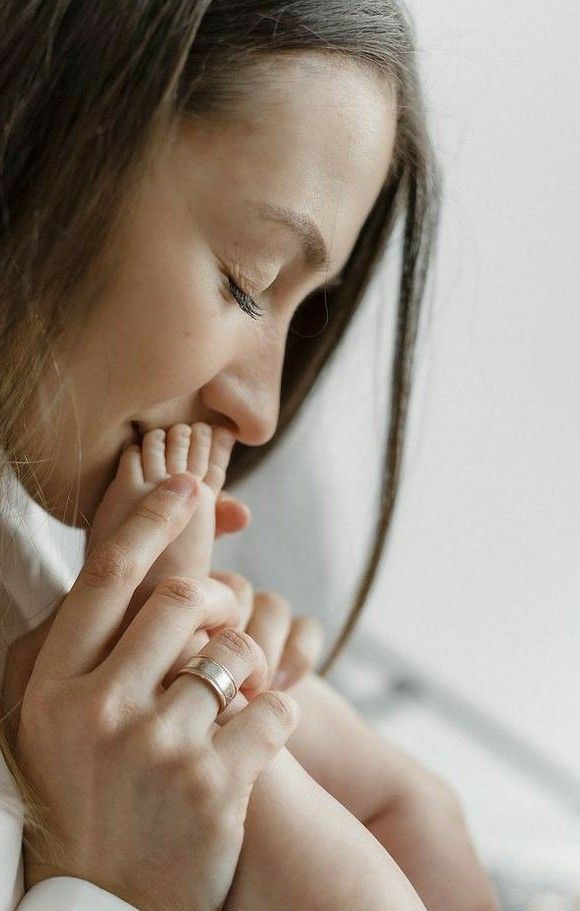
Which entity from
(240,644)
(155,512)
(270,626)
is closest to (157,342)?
(155,512)

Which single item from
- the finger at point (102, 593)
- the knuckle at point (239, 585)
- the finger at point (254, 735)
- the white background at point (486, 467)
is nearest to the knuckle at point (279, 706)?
the finger at point (254, 735)

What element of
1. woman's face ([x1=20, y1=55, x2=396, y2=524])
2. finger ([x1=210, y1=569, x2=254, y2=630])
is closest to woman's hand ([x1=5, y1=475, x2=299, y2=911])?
woman's face ([x1=20, y1=55, x2=396, y2=524])

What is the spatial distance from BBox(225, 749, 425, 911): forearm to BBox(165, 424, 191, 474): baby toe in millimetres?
240

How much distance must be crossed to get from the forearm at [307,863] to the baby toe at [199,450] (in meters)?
0.24

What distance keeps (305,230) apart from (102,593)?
0.29 m

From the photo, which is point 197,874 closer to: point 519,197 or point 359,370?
point 359,370

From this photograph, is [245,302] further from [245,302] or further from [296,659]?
[296,659]

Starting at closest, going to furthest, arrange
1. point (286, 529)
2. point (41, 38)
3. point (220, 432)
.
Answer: point (41, 38), point (220, 432), point (286, 529)

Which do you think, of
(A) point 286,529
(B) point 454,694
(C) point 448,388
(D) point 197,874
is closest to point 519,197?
(C) point 448,388

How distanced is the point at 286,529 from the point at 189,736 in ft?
2.98

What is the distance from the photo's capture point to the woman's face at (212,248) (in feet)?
2.40

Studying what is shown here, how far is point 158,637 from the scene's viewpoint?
73cm

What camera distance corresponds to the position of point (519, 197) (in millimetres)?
1503

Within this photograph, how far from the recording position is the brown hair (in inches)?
26.7
